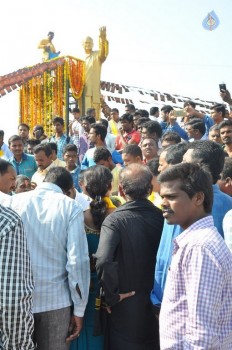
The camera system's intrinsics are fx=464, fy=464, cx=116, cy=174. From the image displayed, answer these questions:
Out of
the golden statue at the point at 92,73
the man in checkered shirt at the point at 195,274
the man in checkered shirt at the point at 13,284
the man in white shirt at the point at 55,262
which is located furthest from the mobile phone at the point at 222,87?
the golden statue at the point at 92,73

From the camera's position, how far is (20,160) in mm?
6695

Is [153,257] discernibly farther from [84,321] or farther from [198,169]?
[198,169]

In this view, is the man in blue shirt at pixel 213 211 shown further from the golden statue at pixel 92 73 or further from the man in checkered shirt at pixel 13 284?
the golden statue at pixel 92 73

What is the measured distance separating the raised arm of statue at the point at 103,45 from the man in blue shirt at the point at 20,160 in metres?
6.95

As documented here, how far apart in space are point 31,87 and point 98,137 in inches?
284

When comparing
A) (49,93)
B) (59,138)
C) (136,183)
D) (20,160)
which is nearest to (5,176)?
(136,183)

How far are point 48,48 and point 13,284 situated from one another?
13.0 meters

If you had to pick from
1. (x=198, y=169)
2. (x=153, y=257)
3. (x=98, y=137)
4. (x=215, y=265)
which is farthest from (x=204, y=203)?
(x=98, y=137)

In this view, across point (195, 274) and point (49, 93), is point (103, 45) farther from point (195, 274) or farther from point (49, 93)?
point (195, 274)

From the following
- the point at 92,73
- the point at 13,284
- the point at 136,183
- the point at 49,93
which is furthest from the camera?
the point at 92,73

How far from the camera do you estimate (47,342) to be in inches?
114

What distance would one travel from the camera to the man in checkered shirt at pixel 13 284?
75.7 inches

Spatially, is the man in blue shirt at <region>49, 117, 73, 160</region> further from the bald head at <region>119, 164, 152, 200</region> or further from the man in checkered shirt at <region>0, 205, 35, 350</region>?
the man in checkered shirt at <region>0, 205, 35, 350</region>

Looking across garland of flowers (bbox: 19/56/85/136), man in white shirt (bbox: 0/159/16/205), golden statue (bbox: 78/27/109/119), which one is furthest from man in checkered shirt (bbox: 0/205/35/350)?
golden statue (bbox: 78/27/109/119)
